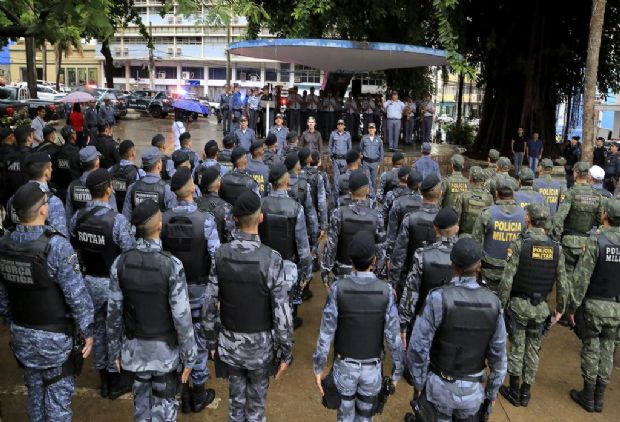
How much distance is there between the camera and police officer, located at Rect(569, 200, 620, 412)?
4.88 m

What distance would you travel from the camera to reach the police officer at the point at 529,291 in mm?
4742

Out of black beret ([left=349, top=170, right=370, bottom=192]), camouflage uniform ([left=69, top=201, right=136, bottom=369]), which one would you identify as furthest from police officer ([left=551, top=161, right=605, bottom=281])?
camouflage uniform ([left=69, top=201, right=136, bottom=369])

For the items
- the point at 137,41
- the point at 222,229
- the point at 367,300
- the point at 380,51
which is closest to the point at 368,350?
the point at 367,300

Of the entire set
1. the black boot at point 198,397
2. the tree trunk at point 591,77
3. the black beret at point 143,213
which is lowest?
the black boot at point 198,397

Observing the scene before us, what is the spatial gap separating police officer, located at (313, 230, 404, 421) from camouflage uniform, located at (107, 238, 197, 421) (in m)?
0.94

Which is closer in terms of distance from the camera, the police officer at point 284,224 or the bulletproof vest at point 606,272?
the bulletproof vest at point 606,272

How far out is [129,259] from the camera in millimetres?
3504

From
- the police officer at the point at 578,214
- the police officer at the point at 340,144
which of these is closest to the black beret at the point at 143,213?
the police officer at the point at 578,214

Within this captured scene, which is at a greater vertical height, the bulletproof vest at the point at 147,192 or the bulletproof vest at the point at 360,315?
the bulletproof vest at the point at 147,192

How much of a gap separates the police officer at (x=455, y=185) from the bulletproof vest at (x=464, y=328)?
4229 mm

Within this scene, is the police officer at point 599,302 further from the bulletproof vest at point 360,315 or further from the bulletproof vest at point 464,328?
the bulletproof vest at point 360,315

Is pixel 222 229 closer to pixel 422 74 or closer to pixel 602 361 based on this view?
pixel 602 361

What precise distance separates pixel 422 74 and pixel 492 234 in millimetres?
17813

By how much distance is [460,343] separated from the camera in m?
3.36
